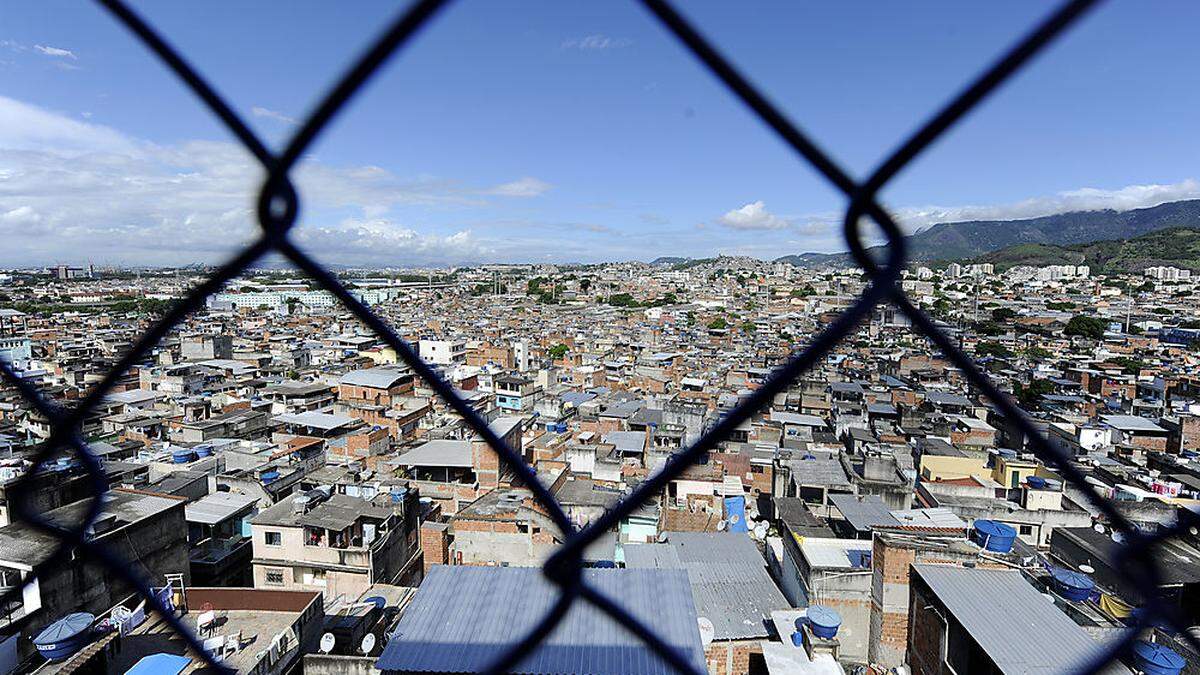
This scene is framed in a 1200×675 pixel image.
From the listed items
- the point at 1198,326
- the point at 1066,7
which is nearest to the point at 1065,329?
the point at 1198,326

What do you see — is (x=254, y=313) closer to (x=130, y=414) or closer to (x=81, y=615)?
(x=130, y=414)

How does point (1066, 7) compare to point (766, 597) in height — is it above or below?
above

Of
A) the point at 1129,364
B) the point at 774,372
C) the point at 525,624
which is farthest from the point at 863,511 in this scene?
the point at 1129,364

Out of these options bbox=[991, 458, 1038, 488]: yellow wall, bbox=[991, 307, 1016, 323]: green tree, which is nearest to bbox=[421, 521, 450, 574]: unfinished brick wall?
bbox=[991, 458, 1038, 488]: yellow wall

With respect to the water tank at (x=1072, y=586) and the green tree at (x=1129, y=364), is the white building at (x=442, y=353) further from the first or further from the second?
the green tree at (x=1129, y=364)

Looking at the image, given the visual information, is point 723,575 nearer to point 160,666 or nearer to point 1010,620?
point 1010,620

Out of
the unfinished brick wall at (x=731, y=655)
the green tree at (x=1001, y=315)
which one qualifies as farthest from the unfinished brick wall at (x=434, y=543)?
the green tree at (x=1001, y=315)

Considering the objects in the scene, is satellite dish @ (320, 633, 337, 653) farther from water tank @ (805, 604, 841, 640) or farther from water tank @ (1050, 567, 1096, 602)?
water tank @ (1050, 567, 1096, 602)
